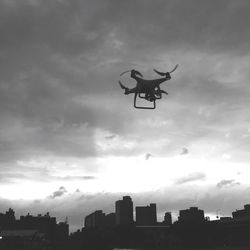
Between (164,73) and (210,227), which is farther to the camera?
(210,227)

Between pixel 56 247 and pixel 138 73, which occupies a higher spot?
pixel 138 73

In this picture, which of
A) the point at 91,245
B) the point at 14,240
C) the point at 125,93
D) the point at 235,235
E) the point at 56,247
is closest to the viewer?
the point at 125,93

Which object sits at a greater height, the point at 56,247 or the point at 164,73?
the point at 164,73

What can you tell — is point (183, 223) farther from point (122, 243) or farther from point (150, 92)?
point (150, 92)

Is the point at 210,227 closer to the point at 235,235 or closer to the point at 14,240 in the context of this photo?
the point at 235,235

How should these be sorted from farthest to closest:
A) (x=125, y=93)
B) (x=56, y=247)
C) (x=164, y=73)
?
1. (x=56, y=247)
2. (x=125, y=93)
3. (x=164, y=73)

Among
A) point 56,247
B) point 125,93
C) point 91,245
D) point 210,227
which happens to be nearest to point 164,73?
point 125,93

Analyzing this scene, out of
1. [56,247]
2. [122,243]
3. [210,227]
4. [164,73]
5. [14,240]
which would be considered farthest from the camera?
[122,243]

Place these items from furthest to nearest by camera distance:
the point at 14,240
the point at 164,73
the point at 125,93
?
the point at 14,240 < the point at 125,93 < the point at 164,73

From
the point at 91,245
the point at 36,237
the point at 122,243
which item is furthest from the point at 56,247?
the point at 122,243

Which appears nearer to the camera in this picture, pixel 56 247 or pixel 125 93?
pixel 125 93
